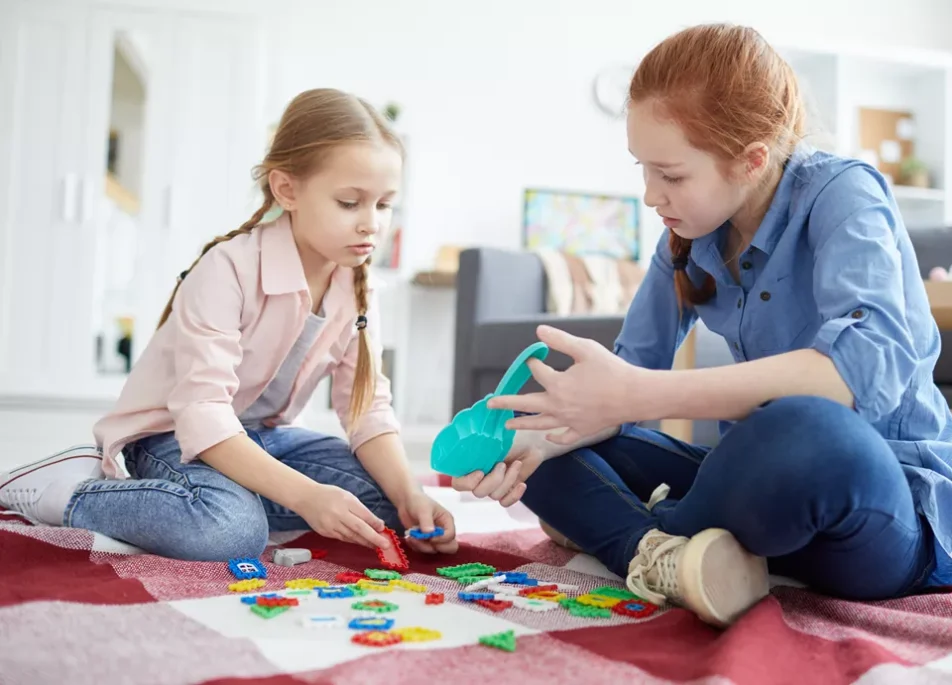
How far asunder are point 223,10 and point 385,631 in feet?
11.1

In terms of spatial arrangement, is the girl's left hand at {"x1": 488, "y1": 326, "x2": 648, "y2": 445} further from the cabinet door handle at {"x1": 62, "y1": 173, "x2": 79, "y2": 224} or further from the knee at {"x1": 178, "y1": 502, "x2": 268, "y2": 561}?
the cabinet door handle at {"x1": 62, "y1": 173, "x2": 79, "y2": 224}

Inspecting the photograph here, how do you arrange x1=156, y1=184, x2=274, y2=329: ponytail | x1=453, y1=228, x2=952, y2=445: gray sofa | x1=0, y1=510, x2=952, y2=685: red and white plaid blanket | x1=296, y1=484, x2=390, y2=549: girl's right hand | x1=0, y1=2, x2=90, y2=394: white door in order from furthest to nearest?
x1=0, y1=2, x2=90, y2=394: white door
x1=453, y1=228, x2=952, y2=445: gray sofa
x1=156, y1=184, x2=274, y2=329: ponytail
x1=296, y1=484, x2=390, y2=549: girl's right hand
x1=0, y1=510, x2=952, y2=685: red and white plaid blanket

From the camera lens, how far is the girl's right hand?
89 centimetres

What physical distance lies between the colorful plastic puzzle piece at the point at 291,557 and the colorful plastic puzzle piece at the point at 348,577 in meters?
0.07

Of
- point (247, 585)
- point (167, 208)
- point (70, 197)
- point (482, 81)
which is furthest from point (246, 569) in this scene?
point (482, 81)

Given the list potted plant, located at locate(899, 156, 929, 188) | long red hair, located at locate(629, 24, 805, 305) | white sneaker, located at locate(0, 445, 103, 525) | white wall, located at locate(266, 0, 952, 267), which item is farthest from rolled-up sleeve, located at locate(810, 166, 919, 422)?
potted plant, located at locate(899, 156, 929, 188)

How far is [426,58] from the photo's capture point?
3.76 metres

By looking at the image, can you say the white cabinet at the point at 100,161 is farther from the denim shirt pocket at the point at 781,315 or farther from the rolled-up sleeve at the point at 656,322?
the denim shirt pocket at the point at 781,315

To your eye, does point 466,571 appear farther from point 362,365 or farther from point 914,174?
point 914,174

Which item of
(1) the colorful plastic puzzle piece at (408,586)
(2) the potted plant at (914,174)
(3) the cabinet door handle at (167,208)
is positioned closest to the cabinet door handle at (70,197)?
(3) the cabinet door handle at (167,208)

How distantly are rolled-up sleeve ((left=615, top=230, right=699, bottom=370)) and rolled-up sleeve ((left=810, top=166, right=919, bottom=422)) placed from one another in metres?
0.23

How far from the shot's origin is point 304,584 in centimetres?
80

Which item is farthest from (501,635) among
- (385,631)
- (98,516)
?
(98,516)

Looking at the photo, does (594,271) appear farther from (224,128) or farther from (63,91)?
(63,91)
